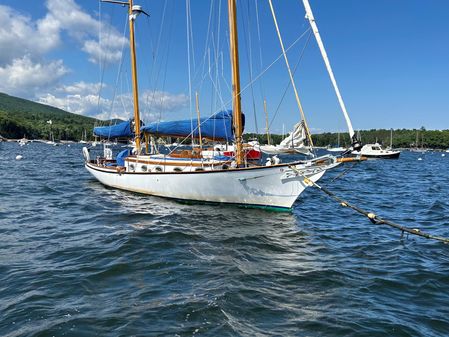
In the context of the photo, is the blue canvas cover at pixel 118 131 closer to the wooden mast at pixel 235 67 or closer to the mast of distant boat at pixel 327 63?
the wooden mast at pixel 235 67

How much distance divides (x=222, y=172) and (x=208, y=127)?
175 inches

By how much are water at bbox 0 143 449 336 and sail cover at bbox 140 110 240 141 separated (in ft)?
16.3

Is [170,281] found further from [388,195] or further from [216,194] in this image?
[388,195]

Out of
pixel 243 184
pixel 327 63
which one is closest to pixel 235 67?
pixel 243 184

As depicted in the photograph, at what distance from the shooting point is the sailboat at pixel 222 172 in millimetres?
15438

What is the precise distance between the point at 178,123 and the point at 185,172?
455cm

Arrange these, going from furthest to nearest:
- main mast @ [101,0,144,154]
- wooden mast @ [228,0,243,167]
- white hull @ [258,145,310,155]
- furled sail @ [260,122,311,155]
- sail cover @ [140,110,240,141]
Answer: main mast @ [101,0,144,154] < sail cover @ [140,110,240,141] < wooden mast @ [228,0,243,167] < furled sail @ [260,122,311,155] < white hull @ [258,145,310,155]

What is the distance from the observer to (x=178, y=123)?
20938 millimetres

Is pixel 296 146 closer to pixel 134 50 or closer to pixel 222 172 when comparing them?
pixel 134 50

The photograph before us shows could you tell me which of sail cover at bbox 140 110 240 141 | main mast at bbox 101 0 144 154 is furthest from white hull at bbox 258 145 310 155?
main mast at bbox 101 0 144 154

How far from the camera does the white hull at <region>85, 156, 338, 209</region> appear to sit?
605 inches

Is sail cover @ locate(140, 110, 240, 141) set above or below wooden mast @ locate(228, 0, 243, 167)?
below

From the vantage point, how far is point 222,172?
16172mm

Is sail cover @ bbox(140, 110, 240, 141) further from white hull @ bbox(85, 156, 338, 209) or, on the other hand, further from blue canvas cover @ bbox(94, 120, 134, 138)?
blue canvas cover @ bbox(94, 120, 134, 138)
